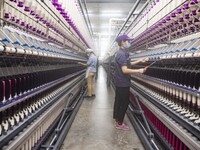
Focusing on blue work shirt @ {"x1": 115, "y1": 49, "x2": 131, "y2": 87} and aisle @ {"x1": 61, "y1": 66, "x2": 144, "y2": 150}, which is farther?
blue work shirt @ {"x1": 115, "y1": 49, "x2": 131, "y2": 87}

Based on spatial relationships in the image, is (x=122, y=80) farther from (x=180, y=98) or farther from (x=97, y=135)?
(x=180, y=98)

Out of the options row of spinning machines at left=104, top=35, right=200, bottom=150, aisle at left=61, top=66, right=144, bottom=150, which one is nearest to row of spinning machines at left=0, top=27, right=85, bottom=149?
aisle at left=61, top=66, right=144, bottom=150

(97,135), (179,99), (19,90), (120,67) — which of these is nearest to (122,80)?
(120,67)

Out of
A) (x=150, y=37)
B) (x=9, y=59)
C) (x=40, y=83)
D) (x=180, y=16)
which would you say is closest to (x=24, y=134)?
(x=9, y=59)

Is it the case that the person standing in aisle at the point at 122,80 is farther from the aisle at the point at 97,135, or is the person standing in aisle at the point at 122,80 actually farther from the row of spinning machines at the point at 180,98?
the row of spinning machines at the point at 180,98

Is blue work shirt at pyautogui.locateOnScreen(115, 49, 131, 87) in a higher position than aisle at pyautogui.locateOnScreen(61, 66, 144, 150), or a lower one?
higher

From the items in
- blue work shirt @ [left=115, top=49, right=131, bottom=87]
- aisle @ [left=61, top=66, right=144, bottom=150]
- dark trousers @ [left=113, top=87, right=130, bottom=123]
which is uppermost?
blue work shirt @ [left=115, top=49, right=131, bottom=87]

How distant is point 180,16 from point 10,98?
2128 millimetres

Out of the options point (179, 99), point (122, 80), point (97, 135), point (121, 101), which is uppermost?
point (122, 80)

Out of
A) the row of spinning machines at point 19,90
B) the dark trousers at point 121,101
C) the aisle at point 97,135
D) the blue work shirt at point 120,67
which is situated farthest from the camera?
the dark trousers at point 121,101

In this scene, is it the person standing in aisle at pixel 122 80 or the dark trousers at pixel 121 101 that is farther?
the dark trousers at pixel 121 101

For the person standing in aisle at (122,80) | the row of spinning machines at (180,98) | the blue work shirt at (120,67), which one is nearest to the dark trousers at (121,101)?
the person standing in aisle at (122,80)

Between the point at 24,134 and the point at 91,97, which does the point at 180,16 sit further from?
the point at 91,97

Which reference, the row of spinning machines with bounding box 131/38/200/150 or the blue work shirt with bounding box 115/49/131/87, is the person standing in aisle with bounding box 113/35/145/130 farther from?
the row of spinning machines with bounding box 131/38/200/150
